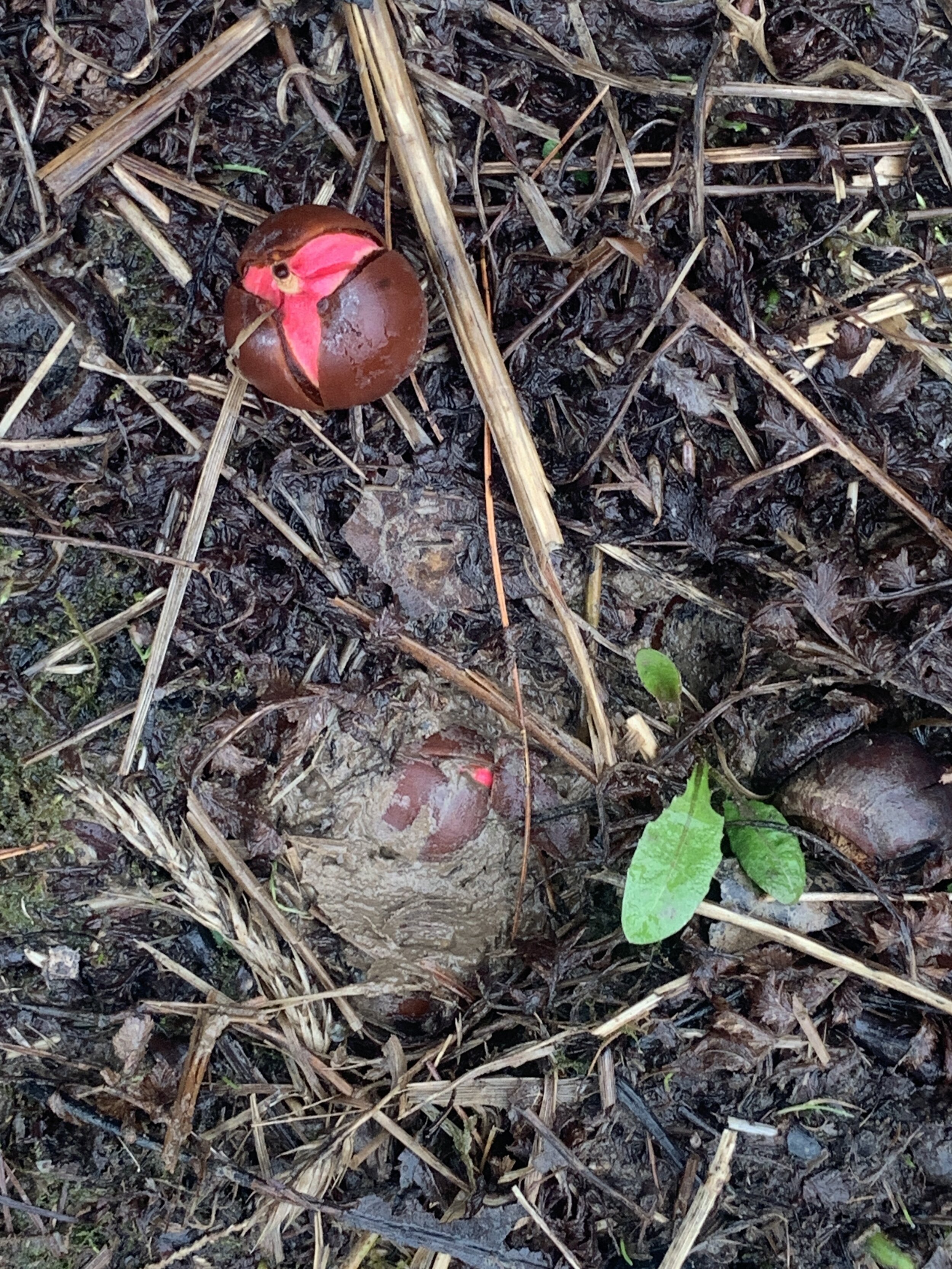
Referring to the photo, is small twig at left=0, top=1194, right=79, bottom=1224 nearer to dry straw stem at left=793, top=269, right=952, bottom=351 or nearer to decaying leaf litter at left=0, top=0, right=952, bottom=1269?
decaying leaf litter at left=0, top=0, right=952, bottom=1269

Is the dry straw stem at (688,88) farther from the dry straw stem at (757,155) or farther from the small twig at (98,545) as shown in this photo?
the small twig at (98,545)

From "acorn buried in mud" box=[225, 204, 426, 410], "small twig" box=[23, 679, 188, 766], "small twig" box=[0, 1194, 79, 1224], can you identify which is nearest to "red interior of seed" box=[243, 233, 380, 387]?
"acorn buried in mud" box=[225, 204, 426, 410]

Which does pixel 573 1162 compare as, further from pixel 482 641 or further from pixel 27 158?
pixel 27 158

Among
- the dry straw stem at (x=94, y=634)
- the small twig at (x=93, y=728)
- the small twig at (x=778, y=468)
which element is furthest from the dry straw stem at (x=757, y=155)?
the small twig at (x=93, y=728)

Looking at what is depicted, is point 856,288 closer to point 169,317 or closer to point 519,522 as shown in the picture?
point 519,522

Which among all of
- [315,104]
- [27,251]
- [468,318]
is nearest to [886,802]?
[468,318]
